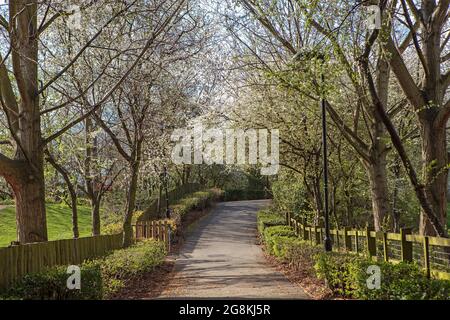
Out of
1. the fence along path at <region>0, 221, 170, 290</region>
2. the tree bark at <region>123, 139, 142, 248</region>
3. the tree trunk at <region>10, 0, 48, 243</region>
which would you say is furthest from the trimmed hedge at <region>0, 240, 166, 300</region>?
the tree bark at <region>123, 139, 142, 248</region>

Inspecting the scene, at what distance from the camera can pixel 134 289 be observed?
38.6 ft

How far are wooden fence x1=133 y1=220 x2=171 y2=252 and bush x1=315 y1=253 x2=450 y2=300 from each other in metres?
11.6

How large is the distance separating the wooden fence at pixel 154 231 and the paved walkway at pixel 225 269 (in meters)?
0.94

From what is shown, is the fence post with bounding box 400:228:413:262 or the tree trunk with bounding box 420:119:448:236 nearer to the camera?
the fence post with bounding box 400:228:413:262

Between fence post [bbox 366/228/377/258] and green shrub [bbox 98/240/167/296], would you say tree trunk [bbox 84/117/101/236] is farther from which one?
fence post [bbox 366/228/377/258]

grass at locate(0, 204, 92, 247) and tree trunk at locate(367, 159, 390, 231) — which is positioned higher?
tree trunk at locate(367, 159, 390, 231)

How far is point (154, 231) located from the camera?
21016 millimetres

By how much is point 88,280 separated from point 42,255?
861 mm

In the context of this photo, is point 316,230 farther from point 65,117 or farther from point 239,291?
point 65,117

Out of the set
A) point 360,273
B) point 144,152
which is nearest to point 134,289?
point 360,273

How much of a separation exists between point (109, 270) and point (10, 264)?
3586mm

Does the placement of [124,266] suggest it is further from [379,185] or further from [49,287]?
[379,185]

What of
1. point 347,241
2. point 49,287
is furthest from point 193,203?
point 49,287

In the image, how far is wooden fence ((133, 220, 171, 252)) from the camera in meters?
20.7
